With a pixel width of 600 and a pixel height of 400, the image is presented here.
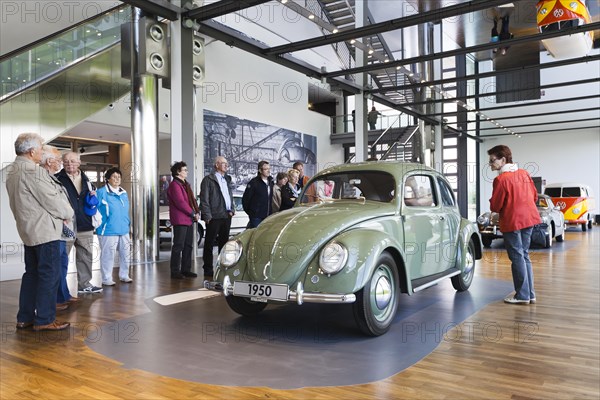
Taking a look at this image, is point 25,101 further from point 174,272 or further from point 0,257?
point 174,272

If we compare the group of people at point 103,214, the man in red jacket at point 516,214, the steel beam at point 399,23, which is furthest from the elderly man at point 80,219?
the steel beam at point 399,23

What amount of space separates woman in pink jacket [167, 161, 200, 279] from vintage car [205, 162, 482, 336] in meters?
2.20

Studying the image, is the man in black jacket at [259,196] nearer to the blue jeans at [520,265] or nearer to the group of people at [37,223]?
the group of people at [37,223]

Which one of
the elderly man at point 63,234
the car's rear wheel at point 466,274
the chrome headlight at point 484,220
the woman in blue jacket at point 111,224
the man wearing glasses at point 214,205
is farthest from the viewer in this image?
the chrome headlight at point 484,220

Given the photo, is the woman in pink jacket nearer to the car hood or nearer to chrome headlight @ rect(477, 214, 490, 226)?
the car hood

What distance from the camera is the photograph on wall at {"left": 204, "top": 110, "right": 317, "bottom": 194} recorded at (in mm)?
14852

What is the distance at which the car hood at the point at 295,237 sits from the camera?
3.48 m

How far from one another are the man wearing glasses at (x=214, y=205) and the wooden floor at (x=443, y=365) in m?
1.86

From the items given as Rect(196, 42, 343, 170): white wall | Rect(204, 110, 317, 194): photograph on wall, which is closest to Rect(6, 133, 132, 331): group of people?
Rect(204, 110, 317, 194): photograph on wall

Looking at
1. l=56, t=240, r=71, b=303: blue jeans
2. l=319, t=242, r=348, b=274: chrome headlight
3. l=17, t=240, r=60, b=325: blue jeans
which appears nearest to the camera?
l=319, t=242, r=348, b=274: chrome headlight

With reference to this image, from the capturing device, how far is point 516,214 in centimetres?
464

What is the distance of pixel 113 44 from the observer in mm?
10328

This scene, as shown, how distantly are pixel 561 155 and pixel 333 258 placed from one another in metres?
21.2

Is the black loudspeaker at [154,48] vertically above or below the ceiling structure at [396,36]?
below
